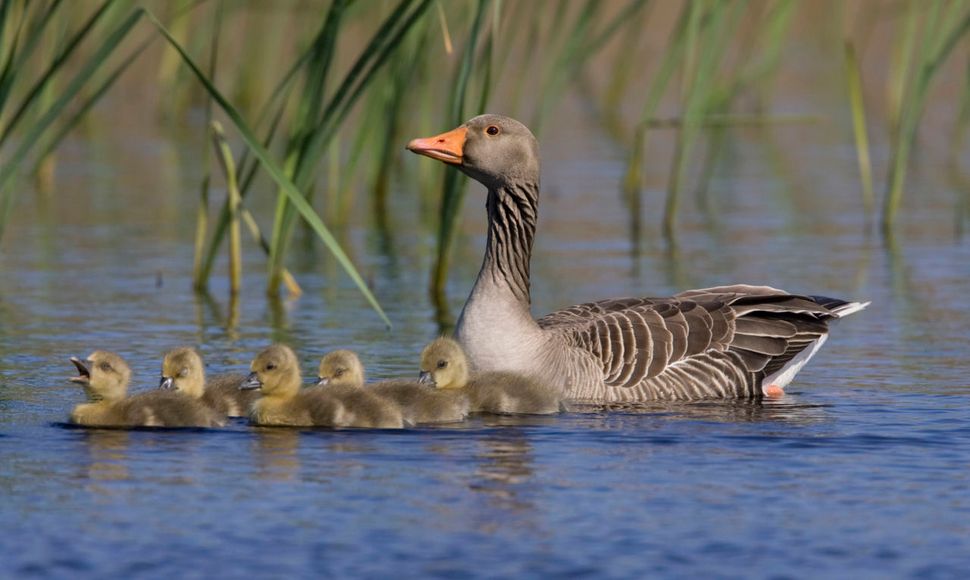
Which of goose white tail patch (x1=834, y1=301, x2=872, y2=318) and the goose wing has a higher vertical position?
goose white tail patch (x1=834, y1=301, x2=872, y2=318)

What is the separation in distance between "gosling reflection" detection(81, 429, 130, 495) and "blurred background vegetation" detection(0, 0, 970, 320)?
1.86m

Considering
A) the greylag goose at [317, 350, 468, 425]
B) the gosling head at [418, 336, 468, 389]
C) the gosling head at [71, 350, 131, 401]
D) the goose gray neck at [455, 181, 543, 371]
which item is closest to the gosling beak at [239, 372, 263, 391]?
the greylag goose at [317, 350, 468, 425]

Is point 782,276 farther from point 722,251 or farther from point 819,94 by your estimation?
point 819,94

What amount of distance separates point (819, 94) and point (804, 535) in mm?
27318

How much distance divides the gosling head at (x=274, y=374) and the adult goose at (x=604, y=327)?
1.43 meters

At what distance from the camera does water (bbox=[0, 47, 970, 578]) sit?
7.04 meters

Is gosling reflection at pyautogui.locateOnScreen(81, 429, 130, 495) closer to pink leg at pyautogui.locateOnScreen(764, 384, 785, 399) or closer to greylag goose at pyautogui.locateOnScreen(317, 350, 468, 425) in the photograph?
greylag goose at pyautogui.locateOnScreen(317, 350, 468, 425)

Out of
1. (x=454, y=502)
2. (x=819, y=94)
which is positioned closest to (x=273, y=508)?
(x=454, y=502)

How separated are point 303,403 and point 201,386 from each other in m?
0.64

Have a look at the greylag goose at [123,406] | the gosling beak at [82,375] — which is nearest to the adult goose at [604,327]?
the greylag goose at [123,406]

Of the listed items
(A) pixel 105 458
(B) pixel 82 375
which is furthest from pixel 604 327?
(A) pixel 105 458

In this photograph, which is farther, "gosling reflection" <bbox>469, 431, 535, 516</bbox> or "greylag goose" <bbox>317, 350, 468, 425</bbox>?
"greylag goose" <bbox>317, 350, 468, 425</bbox>

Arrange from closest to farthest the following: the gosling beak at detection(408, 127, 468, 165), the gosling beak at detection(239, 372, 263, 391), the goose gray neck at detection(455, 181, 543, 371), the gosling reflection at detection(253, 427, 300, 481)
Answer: the gosling reflection at detection(253, 427, 300, 481)
the gosling beak at detection(239, 372, 263, 391)
the goose gray neck at detection(455, 181, 543, 371)
the gosling beak at detection(408, 127, 468, 165)

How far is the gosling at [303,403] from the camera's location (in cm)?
928
